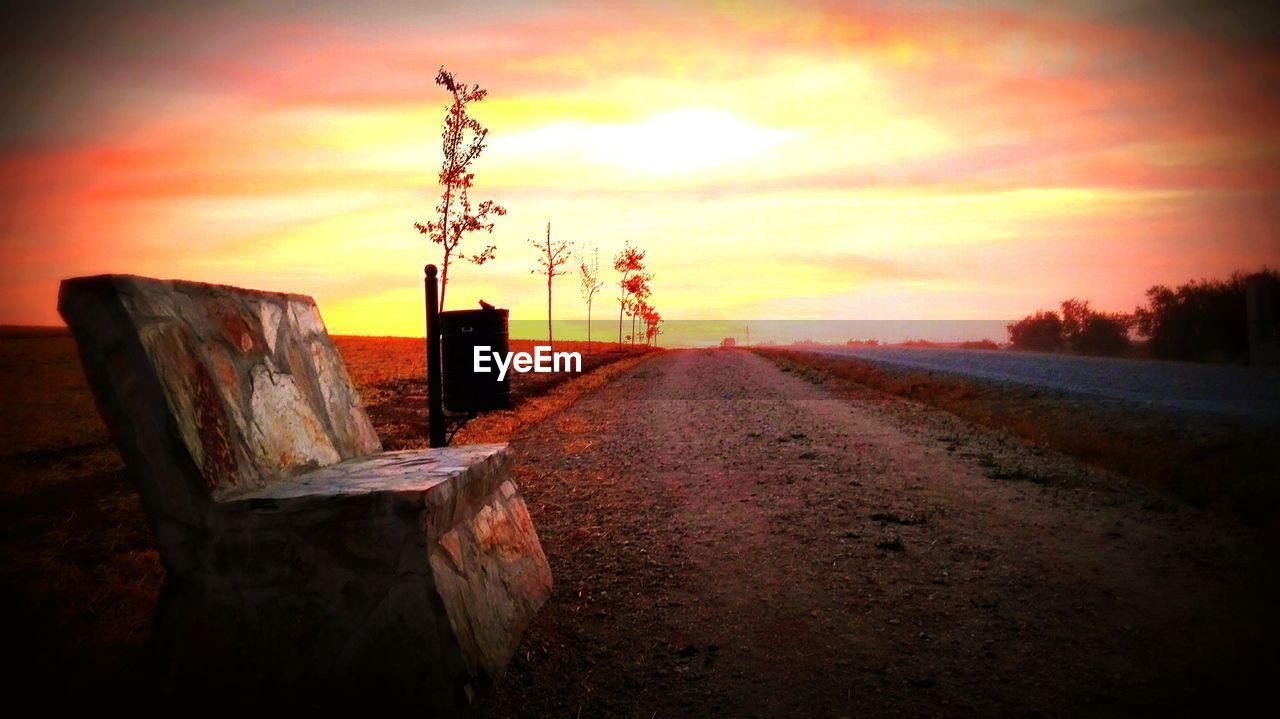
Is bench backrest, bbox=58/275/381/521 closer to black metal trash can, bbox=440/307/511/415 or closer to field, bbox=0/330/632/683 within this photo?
field, bbox=0/330/632/683

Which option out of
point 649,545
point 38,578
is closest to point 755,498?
point 649,545

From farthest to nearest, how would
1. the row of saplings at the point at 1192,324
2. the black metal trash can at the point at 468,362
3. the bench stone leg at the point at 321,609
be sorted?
the row of saplings at the point at 1192,324 < the black metal trash can at the point at 468,362 < the bench stone leg at the point at 321,609

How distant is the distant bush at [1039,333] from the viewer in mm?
46219

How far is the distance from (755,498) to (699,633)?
326cm

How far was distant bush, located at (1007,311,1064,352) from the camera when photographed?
46.2 meters

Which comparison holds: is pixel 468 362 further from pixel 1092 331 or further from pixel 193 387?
pixel 1092 331

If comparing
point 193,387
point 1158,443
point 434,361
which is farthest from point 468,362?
point 1158,443

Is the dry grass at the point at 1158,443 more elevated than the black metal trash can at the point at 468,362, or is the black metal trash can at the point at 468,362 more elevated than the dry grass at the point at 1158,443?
the black metal trash can at the point at 468,362

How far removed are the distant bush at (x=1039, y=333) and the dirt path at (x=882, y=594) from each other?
42.7 metres

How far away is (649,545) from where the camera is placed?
18.8 ft

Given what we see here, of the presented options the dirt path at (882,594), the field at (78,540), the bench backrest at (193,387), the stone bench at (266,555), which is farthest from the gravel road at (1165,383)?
the bench backrest at (193,387)

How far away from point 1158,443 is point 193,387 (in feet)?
33.8

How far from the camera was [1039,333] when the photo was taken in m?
48.1

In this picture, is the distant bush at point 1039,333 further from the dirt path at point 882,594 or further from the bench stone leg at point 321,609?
the bench stone leg at point 321,609
